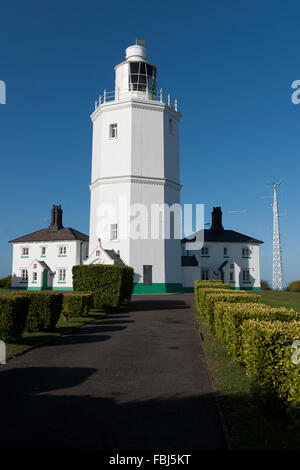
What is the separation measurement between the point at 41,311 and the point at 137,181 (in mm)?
24671

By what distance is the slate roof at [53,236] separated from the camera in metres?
45.9

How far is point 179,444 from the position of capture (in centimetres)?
464

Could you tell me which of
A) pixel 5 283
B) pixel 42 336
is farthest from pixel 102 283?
pixel 5 283

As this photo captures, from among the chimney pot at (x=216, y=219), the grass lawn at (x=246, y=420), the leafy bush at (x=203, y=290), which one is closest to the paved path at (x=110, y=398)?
the grass lawn at (x=246, y=420)

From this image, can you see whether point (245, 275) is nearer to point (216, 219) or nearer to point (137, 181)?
point (216, 219)

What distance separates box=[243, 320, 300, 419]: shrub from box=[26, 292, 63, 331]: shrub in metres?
8.74

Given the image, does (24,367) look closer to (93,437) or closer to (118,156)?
(93,437)

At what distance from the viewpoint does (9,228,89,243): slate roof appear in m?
45.9

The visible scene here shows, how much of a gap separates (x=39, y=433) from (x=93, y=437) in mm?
716

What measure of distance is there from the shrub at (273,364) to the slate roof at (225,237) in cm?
4277

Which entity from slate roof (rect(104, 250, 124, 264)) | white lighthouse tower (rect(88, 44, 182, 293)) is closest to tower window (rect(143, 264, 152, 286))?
white lighthouse tower (rect(88, 44, 182, 293))

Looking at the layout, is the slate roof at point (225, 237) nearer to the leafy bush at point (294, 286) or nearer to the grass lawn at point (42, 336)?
the leafy bush at point (294, 286)

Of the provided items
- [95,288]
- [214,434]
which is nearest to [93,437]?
[214,434]

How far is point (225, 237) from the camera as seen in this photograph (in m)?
49.7
